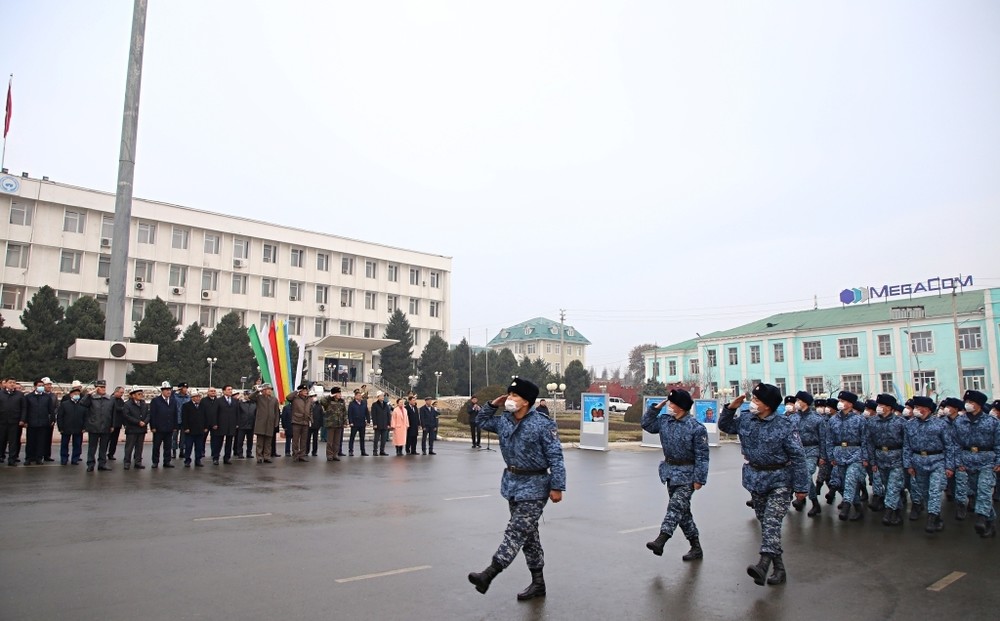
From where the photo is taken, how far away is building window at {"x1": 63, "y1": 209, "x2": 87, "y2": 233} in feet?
180

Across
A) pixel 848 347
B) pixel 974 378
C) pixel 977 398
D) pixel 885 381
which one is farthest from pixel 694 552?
pixel 848 347

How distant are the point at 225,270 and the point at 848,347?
55.2 meters

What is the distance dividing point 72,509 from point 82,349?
1327 cm

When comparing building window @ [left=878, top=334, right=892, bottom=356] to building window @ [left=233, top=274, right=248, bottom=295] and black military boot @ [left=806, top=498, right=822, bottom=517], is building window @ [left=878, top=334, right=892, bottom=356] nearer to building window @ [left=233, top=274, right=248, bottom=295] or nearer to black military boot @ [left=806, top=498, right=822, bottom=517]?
black military boot @ [left=806, top=498, right=822, bottom=517]

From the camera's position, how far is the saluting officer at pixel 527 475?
5805 millimetres

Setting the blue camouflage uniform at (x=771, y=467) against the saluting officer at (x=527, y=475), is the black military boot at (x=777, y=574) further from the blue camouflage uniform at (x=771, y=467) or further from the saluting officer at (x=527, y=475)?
the saluting officer at (x=527, y=475)

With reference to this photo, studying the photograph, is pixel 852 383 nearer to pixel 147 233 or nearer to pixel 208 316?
pixel 208 316

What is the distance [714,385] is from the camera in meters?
65.5

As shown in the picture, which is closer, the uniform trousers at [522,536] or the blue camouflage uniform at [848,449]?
the uniform trousers at [522,536]

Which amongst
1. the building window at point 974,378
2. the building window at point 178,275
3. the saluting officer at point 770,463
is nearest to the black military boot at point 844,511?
the saluting officer at point 770,463

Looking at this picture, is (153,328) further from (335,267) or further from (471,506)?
(471,506)

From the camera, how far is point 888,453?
10.3 metres

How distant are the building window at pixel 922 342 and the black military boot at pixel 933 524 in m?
49.6

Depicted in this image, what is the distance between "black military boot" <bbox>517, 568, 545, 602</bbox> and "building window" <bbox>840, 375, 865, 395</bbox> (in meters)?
57.0
